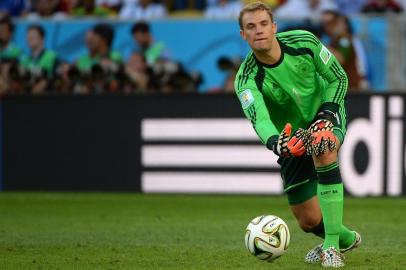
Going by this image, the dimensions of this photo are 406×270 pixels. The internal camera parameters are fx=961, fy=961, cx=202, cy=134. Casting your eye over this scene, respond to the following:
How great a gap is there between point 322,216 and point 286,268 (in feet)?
2.55

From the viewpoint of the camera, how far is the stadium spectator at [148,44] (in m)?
15.9

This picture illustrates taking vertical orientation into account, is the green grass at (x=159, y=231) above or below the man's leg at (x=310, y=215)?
below

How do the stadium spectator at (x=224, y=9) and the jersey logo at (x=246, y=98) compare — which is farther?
the stadium spectator at (x=224, y=9)

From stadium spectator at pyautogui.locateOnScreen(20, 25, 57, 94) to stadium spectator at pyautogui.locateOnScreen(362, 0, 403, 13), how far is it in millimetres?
5376

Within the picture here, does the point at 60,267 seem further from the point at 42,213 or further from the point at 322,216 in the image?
the point at 42,213

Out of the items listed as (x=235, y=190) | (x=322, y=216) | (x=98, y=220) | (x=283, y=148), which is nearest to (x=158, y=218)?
(x=98, y=220)

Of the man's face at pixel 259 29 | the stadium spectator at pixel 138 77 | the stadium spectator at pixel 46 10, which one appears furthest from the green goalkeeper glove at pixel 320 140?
the stadium spectator at pixel 46 10

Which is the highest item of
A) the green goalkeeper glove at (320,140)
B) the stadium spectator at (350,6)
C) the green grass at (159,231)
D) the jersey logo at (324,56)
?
the jersey logo at (324,56)

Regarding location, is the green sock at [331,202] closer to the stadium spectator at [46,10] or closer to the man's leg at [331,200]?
the man's leg at [331,200]

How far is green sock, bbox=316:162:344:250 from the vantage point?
7.52 meters

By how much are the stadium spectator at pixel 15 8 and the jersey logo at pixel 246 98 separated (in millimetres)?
11925

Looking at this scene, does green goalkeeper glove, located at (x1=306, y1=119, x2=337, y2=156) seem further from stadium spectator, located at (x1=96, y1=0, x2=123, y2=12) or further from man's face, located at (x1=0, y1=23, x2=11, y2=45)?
stadium spectator, located at (x1=96, y1=0, x2=123, y2=12)

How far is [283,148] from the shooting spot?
7094 millimetres

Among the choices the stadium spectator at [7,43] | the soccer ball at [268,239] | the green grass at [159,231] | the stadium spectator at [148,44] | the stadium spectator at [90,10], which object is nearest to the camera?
the soccer ball at [268,239]
